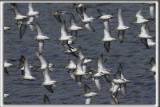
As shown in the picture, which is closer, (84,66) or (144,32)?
(144,32)

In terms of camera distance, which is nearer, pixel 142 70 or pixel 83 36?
pixel 142 70

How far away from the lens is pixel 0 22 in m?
19.8

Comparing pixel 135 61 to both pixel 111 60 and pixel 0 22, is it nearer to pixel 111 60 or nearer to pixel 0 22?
pixel 111 60

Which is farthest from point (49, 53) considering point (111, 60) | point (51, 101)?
point (51, 101)

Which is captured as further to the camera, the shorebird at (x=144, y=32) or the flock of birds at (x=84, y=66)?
the shorebird at (x=144, y=32)

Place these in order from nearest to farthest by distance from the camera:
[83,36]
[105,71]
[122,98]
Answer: [105,71] → [122,98] → [83,36]

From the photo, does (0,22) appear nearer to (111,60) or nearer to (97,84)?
(97,84)

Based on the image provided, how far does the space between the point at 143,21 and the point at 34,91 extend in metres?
5.22

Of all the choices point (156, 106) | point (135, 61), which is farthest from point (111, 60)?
point (156, 106)

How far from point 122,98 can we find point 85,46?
583 cm

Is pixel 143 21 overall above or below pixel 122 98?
above

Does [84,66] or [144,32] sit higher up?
[144,32]

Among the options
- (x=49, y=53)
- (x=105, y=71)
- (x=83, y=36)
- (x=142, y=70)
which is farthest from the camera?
(x=83, y=36)

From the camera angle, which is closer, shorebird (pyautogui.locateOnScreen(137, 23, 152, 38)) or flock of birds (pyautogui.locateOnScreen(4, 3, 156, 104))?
flock of birds (pyautogui.locateOnScreen(4, 3, 156, 104))
